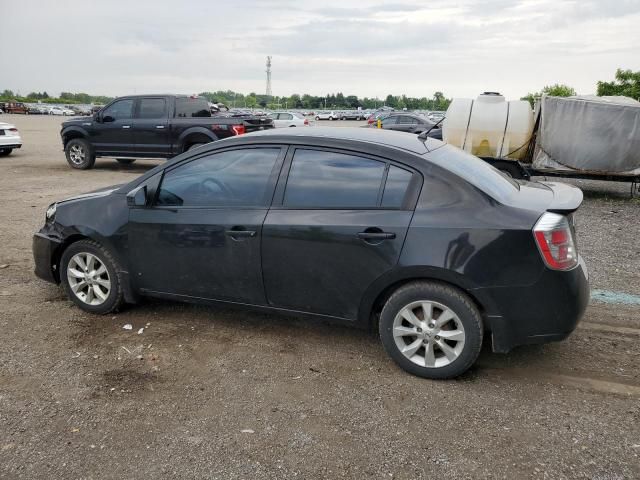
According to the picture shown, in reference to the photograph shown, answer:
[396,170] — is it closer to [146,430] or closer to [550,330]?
[550,330]

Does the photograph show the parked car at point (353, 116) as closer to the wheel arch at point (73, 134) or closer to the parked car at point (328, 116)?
the parked car at point (328, 116)

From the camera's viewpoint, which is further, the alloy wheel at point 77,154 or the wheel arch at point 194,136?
the alloy wheel at point 77,154

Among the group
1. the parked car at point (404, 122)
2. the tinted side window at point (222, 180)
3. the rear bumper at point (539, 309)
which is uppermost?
the parked car at point (404, 122)

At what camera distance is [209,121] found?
13109mm

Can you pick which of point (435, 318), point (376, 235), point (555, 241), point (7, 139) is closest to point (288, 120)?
point (7, 139)

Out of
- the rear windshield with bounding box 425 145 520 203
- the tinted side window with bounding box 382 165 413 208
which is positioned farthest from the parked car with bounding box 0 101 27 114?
the tinted side window with bounding box 382 165 413 208

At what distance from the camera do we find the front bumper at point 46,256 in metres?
4.68

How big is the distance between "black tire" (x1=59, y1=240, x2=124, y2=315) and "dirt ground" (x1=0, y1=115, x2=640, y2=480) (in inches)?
3.9

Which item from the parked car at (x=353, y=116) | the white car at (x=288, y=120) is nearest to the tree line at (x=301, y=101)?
the parked car at (x=353, y=116)

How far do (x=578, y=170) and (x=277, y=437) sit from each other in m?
9.96

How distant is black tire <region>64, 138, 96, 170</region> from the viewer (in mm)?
14266

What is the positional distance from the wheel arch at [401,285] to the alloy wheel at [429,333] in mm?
156

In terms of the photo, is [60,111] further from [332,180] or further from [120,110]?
[332,180]

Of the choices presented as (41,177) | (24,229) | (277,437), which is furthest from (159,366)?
(41,177)
